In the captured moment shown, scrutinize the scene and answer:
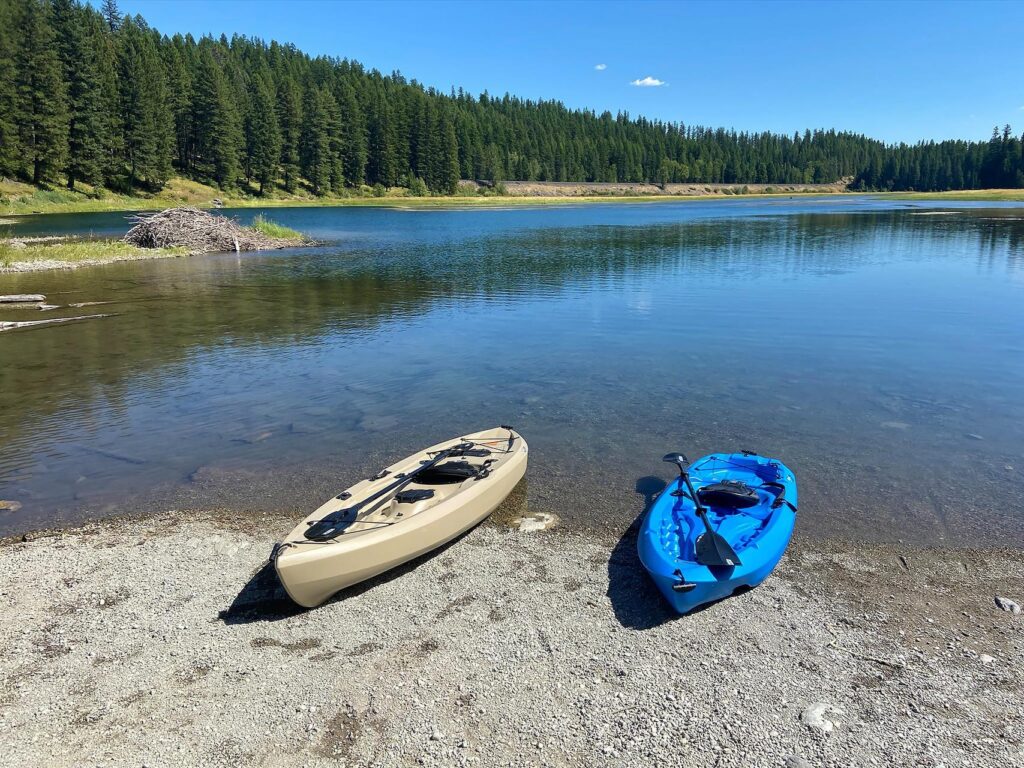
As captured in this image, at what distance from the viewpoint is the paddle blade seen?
7.99 metres

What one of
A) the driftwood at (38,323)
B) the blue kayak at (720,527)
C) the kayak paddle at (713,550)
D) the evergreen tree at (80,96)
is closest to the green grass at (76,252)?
the driftwood at (38,323)

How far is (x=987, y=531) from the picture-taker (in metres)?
9.88

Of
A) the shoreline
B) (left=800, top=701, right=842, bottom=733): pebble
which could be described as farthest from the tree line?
(left=800, top=701, right=842, bottom=733): pebble

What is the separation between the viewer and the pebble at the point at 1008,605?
25.9ft

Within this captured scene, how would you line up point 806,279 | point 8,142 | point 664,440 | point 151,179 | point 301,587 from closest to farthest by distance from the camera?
point 301,587, point 664,440, point 806,279, point 8,142, point 151,179

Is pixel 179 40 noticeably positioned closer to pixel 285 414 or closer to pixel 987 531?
pixel 285 414

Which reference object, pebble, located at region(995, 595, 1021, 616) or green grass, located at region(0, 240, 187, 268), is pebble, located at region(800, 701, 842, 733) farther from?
green grass, located at region(0, 240, 187, 268)

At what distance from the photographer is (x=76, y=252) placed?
42469 mm

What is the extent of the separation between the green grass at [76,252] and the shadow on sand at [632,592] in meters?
42.3

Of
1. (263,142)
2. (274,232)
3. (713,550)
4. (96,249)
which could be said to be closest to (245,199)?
(263,142)

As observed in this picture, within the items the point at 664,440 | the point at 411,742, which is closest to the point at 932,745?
the point at 411,742

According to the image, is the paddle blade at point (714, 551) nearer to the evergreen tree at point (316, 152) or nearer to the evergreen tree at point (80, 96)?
the evergreen tree at point (80, 96)

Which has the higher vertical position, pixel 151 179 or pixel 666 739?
pixel 151 179

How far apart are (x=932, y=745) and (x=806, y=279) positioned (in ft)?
117
